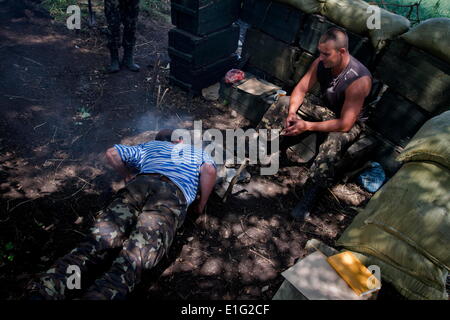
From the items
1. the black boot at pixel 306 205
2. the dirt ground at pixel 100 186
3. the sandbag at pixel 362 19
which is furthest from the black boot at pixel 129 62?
the black boot at pixel 306 205

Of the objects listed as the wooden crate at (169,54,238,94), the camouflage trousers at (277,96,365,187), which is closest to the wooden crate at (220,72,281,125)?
the wooden crate at (169,54,238,94)

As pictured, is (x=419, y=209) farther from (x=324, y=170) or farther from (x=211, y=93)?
(x=211, y=93)

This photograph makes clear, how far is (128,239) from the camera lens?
107 inches

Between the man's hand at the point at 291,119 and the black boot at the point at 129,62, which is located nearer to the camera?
the man's hand at the point at 291,119

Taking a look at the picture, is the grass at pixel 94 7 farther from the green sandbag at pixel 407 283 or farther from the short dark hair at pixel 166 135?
the green sandbag at pixel 407 283

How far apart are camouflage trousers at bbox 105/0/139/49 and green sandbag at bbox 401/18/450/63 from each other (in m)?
4.97

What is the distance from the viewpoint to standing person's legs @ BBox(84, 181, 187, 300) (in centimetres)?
245

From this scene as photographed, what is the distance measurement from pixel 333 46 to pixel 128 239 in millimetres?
3591

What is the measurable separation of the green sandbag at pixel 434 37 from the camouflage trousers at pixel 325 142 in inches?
51.2

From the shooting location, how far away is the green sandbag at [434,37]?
377 centimetres

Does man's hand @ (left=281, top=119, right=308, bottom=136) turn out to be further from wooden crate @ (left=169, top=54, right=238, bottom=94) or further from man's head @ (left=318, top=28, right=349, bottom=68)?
wooden crate @ (left=169, top=54, right=238, bottom=94)

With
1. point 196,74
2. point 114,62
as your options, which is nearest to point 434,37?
point 196,74
